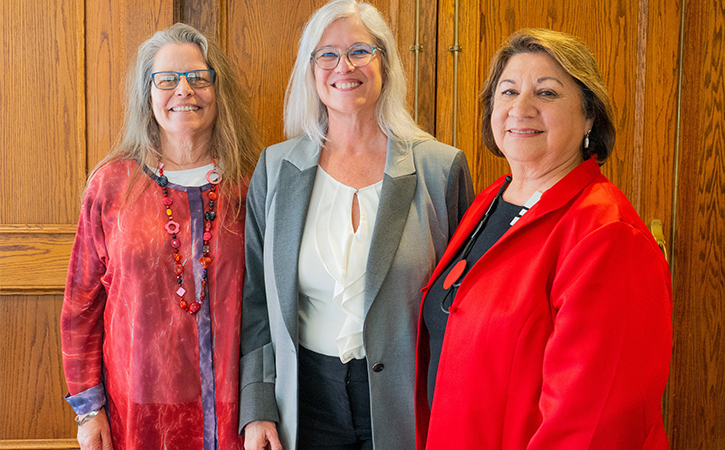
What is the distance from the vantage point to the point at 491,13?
1984 mm

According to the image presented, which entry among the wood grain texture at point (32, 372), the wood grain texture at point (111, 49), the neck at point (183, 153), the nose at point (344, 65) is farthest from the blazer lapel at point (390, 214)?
the wood grain texture at point (32, 372)

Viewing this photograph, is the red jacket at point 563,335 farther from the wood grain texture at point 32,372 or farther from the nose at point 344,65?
the wood grain texture at point 32,372

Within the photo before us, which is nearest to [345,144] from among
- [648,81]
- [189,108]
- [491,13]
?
[189,108]

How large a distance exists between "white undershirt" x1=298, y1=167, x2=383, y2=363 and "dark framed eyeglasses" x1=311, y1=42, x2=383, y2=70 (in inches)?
12.9

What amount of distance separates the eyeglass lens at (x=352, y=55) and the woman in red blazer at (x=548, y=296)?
0.35 meters

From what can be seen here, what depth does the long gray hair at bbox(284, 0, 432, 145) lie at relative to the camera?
1.50 meters

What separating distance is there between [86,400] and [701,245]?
2.18 metres

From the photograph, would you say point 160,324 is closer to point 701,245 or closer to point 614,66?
point 614,66

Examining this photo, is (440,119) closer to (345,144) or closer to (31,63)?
(345,144)

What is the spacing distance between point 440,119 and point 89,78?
50.0 inches

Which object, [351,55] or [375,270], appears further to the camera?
[351,55]

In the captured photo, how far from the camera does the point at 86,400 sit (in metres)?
1.58

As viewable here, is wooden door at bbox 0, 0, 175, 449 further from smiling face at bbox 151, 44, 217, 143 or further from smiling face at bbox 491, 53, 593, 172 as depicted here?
smiling face at bbox 491, 53, 593, 172

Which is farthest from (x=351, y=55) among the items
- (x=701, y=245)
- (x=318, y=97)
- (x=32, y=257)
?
(x=701, y=245)
